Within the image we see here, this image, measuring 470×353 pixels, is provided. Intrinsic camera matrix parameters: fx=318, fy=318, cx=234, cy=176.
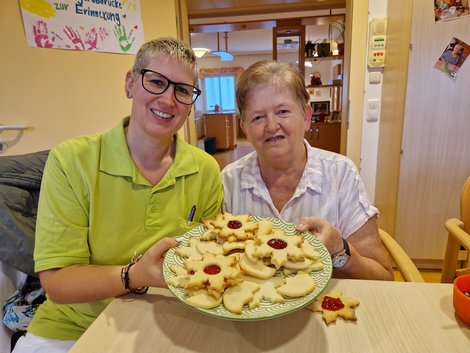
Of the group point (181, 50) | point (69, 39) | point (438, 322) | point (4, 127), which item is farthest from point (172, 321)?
point (69, 39)

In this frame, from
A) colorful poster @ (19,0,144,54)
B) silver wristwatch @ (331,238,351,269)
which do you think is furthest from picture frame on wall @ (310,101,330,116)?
silver wristwatch @ (331,238,351,269)

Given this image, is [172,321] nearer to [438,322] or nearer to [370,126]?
[438,322]

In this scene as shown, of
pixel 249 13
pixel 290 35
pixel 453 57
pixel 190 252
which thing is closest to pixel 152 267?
pixel 190 252

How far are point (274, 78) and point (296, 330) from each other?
846 millimetres

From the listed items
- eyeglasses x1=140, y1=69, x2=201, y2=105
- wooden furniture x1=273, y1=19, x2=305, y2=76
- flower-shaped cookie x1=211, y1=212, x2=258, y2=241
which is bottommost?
flower-shaped cookie x1=211, y1=212, x2=258, y2=241

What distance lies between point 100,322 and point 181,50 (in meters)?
0.87

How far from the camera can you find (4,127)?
1979 mm

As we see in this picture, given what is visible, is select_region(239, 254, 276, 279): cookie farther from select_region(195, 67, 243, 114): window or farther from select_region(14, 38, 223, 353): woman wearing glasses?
select_region(195, 67, 243, 114): window

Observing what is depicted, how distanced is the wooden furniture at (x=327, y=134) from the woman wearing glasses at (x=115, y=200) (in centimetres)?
361

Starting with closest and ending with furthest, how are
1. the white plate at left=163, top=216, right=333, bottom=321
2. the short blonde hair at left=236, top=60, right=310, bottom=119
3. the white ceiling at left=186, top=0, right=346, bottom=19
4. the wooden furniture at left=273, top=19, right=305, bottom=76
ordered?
the white plate at left=163, top=216, right=333, bottom=321 → the short blonde hair at left=236, top=60, right=310, bottom=119 → the white ceiling at left=186, top=0, right=346, bottom=19 → the wooden furniture at left=273, top=19, right=305, bottom=76

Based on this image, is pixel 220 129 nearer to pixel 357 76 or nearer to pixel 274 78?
pixel 357 76

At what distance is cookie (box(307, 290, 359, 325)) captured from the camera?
0.77 m

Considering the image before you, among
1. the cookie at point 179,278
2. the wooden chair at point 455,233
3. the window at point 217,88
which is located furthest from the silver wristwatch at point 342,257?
the window at point 217,88

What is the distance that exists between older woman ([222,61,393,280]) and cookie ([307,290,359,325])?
10.2 inches
